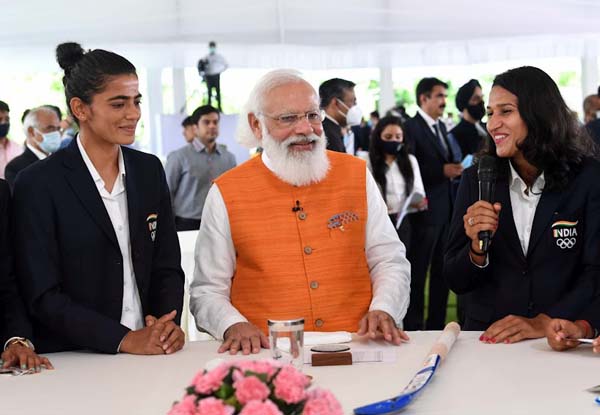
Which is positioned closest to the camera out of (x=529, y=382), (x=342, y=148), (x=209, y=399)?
(x=209, y=399)

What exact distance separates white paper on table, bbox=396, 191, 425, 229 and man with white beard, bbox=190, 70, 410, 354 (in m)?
3.68

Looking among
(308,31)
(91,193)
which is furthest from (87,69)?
(308,31)

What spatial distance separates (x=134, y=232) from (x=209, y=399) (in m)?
1.66

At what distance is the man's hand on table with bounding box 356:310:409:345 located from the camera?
296 centimetres

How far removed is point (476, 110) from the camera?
793cm

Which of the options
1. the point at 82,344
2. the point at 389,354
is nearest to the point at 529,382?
the point at 389,354

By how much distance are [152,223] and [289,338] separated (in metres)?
0.99

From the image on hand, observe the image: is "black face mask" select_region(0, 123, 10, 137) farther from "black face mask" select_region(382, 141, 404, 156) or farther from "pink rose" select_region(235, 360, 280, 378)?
"pink rose" select_region(235, 360, 280, 378)

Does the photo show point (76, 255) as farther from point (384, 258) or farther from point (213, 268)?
point (384, 258)

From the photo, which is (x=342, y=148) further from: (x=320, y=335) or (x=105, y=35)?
(x=105, y=35)

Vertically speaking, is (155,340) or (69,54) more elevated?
(69,54)

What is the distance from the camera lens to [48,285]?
117 inches

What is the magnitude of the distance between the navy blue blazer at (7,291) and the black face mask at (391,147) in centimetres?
460

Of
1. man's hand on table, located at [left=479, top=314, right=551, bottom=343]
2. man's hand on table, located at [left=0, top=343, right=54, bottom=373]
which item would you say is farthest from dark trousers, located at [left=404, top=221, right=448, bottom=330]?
man's hand on table, located at [left=0, top=343, right=54, bottom=373]
